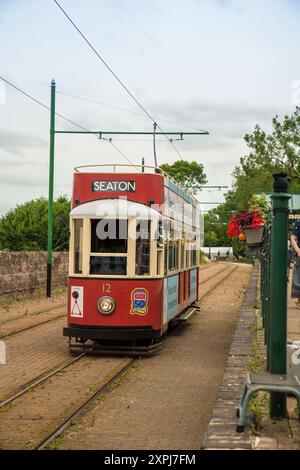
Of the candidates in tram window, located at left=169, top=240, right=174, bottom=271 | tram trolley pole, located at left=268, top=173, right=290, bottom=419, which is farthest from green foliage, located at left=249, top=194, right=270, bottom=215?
tram trolley pole, located at left=268, top=173, right=290, bottom=419

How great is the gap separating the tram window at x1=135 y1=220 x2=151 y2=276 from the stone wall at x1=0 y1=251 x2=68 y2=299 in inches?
398

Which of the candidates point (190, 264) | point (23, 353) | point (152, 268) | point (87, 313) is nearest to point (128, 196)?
point (152, 268)

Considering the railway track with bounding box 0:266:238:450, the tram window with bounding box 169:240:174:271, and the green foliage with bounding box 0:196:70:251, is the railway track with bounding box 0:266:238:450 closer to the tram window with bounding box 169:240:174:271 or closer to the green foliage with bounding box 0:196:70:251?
the tram window with bounding box 169:240:174:271

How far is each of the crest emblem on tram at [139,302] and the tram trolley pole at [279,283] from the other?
20.1ft

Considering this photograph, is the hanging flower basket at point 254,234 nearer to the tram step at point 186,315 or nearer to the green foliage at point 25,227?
the tram step at point 186,315

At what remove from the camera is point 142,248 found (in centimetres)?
1226

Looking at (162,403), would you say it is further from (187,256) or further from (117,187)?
(187,256)

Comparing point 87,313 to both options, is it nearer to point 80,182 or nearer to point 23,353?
point 23,353

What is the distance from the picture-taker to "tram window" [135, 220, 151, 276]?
12.2 metres

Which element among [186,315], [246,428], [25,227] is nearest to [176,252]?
[186,315]

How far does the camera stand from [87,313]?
40.0 ft

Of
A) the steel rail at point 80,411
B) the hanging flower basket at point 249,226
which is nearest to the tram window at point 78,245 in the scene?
the steel rail at point 80,411

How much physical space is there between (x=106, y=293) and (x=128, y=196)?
161cm

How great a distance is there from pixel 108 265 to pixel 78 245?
0.61m
